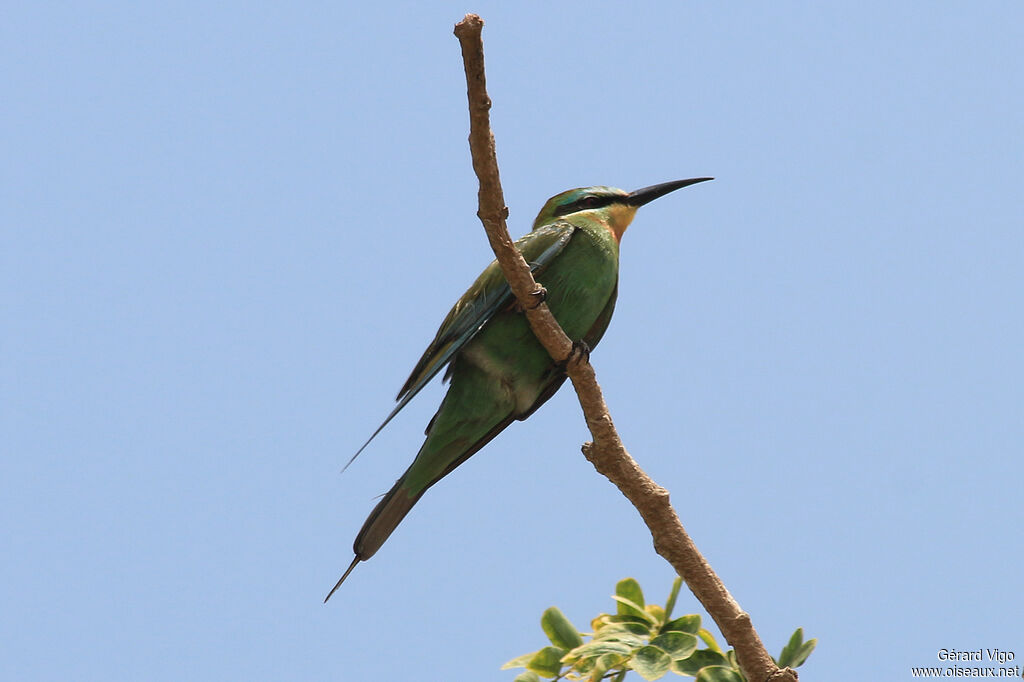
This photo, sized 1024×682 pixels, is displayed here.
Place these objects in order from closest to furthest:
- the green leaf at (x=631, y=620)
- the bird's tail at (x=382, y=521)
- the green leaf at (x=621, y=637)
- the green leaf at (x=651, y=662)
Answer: the green leaf at (x=651, y=662), the green leaf at (x=621, y=637), the green leaf at (x=631, y=620), the bird's tail at (x=382, y=521)

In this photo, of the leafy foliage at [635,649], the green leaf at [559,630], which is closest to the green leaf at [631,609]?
the leafy foliage at [635,649]

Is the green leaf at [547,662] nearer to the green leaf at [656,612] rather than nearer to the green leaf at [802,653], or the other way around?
the green leaf at [656,612]

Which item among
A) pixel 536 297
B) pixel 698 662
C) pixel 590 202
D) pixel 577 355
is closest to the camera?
pixel 698 662

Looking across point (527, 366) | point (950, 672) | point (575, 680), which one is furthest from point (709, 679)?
point (527, 366)

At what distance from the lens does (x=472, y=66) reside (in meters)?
2.64

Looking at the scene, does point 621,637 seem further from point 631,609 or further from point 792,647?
point 792,647

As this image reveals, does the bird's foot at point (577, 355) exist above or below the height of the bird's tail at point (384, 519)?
above

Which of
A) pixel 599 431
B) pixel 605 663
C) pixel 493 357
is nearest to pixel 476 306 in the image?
pixel 493 357

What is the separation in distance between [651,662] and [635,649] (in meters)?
0.06

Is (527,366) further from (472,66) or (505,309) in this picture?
(472,66)

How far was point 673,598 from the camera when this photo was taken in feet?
9.73

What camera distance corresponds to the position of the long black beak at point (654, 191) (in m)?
4.52

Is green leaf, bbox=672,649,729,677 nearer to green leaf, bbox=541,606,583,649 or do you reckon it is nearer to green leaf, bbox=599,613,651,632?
green leaf, bbox=599,613,651,632

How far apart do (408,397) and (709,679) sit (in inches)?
59.8
